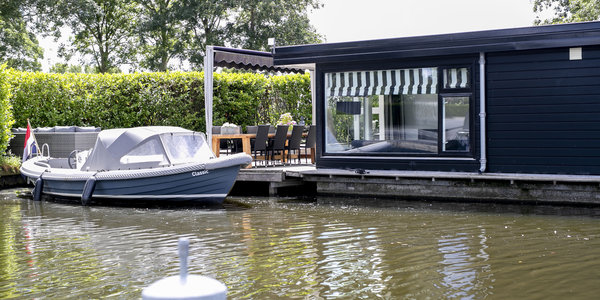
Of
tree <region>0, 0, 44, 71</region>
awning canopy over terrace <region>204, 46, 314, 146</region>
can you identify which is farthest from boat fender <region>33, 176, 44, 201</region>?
tree <region>0, 0, 44, 71</region>

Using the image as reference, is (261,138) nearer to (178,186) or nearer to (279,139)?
(279,139)

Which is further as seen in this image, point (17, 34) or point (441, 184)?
point (17, 34)

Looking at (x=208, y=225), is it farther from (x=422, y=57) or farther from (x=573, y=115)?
(x=573, y=115)

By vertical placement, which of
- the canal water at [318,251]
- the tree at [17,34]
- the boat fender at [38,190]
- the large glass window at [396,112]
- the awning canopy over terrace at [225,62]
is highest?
the tree at [17,34]

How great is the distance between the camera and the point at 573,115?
10.1 metres

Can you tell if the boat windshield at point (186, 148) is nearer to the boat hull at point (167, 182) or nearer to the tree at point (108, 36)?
the boat hull at point (167, 182)

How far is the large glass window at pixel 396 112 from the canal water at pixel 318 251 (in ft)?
4.22

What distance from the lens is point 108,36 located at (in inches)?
1141

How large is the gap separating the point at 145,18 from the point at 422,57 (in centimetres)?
1856

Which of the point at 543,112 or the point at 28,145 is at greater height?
the point at 543,112

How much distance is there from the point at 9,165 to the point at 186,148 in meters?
5.21

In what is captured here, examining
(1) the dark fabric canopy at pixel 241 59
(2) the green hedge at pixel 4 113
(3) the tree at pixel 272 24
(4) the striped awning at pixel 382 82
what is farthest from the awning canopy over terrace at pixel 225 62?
(3) the tree at pixel 272 24

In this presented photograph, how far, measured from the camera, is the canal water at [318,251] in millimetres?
5348

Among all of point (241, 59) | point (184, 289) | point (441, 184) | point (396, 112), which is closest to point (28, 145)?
point (241, 59)
